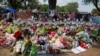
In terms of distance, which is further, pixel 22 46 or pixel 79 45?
pixel 79 45

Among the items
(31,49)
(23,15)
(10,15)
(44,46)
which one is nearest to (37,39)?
(44,46)

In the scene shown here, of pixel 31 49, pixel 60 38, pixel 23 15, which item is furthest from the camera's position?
pixel 23 15

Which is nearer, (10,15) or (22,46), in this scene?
(22,46)

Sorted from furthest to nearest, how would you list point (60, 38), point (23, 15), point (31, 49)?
1. point (23, 15)
2. point (60, 38)
3. point (31, 49)

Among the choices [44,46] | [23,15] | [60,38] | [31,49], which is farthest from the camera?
[23,15]

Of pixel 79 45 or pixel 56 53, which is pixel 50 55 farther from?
pixel 79 45

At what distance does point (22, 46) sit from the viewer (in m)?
12.7

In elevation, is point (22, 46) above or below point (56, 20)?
above

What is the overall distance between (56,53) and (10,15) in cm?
1445

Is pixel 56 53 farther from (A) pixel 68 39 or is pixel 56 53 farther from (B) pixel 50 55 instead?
(A) pixel 68 39

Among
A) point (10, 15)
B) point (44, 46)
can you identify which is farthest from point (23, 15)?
point (44, 46)

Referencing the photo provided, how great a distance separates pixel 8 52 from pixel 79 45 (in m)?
3.65

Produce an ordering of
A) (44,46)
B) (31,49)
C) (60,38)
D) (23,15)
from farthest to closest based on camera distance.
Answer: (23,15)
(60,38)
(44,46)
(31,49)

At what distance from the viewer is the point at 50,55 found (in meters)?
12.8
